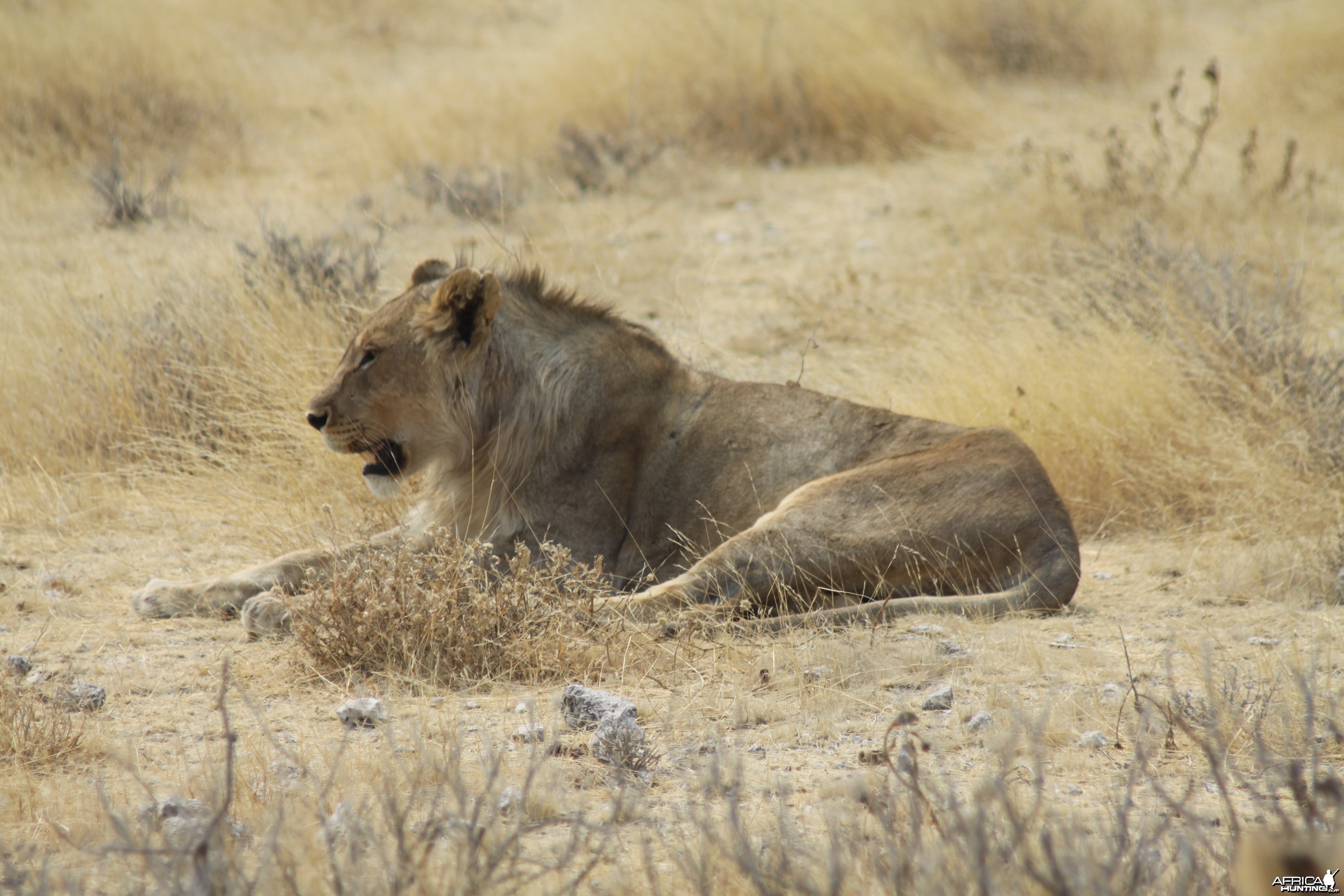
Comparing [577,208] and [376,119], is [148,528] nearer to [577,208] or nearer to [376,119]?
[577,208]

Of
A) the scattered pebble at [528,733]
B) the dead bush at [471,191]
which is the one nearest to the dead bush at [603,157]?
the dead bush at [471,191]

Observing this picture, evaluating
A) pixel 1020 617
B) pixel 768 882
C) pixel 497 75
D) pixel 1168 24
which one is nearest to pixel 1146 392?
pixel 1020 617

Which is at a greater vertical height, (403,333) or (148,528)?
(403,333)

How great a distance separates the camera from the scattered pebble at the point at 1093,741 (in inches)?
147

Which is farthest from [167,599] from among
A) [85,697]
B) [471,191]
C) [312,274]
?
[471,191]

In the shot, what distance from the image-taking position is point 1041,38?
671 inches

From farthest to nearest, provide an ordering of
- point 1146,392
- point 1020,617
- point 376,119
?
1. point 376,119
2. point 1146,392
3. point 1020,617

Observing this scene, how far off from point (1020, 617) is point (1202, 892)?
2.55 metres

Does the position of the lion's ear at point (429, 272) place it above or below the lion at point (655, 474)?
above

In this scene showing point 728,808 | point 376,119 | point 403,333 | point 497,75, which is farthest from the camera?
point 497,75

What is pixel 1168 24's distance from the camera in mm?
20656

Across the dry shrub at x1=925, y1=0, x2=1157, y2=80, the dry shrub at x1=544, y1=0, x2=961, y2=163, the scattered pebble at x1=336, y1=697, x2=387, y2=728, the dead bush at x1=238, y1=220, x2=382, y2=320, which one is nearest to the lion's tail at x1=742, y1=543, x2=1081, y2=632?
the scattered pebble at x1=336, y1=697, x2=387, y2=728

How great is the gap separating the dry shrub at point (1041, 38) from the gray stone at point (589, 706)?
1415 centimetres

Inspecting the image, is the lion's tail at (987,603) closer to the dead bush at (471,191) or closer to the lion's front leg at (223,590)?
the lion's front leg at (223,590)
